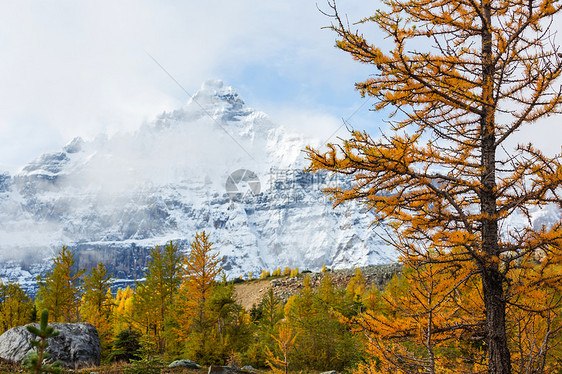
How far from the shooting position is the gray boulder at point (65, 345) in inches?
509

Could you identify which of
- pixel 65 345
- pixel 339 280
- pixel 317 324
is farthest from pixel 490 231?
pixel 339 280

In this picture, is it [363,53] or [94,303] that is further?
[94,303]

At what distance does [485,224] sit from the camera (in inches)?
191

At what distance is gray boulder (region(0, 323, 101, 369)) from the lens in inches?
509

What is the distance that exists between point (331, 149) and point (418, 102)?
4.92 ft

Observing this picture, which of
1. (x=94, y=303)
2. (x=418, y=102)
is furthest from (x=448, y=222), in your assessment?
(x=94, y=303)

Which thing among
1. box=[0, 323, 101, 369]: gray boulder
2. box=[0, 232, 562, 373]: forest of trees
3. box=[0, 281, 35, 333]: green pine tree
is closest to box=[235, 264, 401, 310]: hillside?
box=[0, 232, 562, 373]: forest of trees

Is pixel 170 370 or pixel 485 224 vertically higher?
pixel 485 224

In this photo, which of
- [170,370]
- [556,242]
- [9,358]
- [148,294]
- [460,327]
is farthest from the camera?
[148,294]

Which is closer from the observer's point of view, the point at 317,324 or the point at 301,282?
the point at 317,324

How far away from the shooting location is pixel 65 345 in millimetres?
14180

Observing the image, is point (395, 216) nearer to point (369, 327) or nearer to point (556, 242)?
point (369, 327)

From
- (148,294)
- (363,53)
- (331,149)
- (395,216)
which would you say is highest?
(363,53)

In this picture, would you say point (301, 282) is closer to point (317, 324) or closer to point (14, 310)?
point (14, 310)
